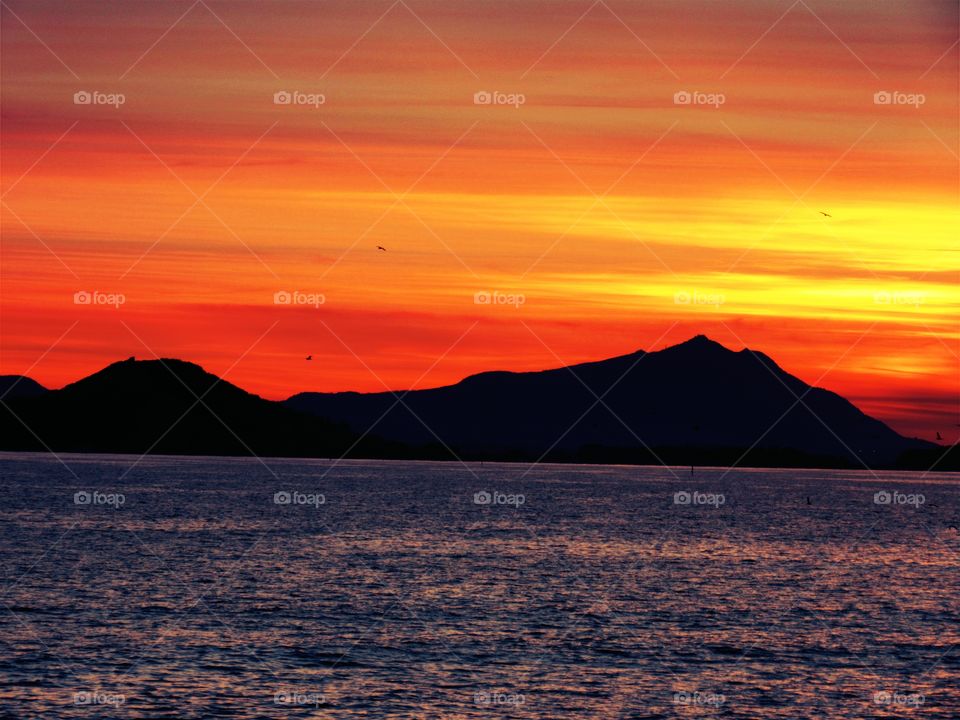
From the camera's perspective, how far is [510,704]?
47.6 meters

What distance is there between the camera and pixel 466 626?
63.9m

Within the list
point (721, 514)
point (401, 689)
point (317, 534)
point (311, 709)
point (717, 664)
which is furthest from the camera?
point (721, 514)

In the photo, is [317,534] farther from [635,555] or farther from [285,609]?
[285,609]

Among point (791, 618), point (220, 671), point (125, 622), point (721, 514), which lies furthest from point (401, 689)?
point (721, 514)

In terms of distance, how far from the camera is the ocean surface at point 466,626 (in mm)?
48344

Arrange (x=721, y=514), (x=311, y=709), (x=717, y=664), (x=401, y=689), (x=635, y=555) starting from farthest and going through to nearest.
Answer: (x=721, y=514), (x=635, y=555), (x=717, y=664), (x=401, y=689), (x=311, y=709)

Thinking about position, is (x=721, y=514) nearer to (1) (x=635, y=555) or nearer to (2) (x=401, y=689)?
(1) (x=635, y=555)

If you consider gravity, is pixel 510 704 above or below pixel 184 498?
below

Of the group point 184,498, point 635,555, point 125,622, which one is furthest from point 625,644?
point 184,498

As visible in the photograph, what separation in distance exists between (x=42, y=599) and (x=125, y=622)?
9.93 m

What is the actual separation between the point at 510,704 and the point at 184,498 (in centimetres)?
15054

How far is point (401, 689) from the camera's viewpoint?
49438 millimetres

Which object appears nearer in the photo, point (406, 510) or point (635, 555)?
point (635, 555)

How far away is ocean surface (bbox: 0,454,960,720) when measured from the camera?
48344 mm
